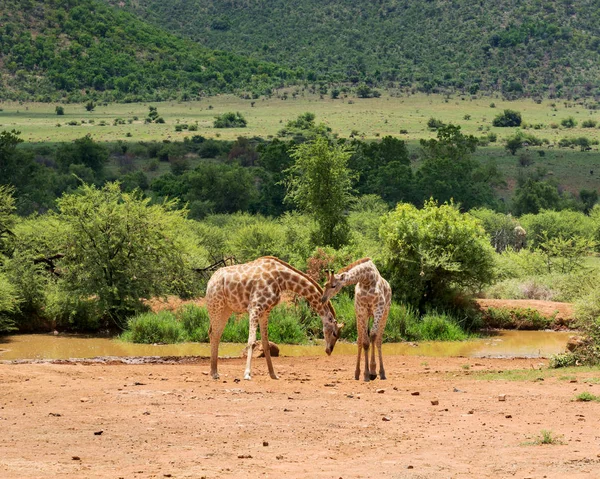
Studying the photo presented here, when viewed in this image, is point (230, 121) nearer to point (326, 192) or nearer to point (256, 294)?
point (326, 192)

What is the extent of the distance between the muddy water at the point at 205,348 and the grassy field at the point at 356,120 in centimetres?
5268

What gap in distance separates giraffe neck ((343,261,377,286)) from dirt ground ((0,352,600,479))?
5.09 feet

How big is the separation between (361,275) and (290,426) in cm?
478

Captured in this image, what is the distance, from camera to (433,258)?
1105 inches

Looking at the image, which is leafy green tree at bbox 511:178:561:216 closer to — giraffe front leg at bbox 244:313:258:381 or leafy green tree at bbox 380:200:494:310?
leafy green tree at bbox 380:200:494:310

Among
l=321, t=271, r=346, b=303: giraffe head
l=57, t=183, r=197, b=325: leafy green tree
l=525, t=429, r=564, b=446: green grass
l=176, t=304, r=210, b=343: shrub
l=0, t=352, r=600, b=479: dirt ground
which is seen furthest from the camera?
l=57, t=183, r=197, b=325: leafy green tree

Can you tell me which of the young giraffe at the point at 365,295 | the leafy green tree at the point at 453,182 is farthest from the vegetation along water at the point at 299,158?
the young giraffe at the point at 365,295

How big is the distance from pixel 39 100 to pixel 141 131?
17487 millimetres

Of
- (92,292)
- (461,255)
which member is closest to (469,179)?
(461,255)

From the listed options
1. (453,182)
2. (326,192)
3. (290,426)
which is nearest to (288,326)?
(326,192)

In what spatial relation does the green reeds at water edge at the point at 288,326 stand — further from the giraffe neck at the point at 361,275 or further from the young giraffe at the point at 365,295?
the giraffe neck at the point at 361,275

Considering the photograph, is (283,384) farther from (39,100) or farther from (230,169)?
(39,100)

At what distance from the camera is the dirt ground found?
1107 cm

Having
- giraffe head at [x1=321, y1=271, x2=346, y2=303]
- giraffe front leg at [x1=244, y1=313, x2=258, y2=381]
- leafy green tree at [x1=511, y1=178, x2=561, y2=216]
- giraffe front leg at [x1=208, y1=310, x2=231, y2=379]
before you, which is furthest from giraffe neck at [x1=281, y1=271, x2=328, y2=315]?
leafy green tree at [x1=511, y1=178, x2=561, y2=216]
